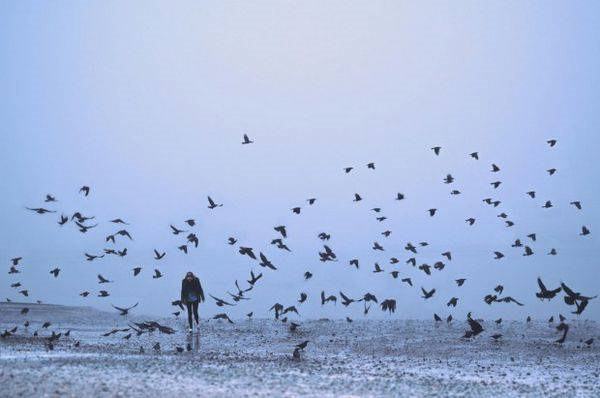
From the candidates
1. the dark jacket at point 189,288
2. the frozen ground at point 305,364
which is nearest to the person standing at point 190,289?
the dark jacket at point 189,288

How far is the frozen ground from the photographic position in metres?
14.1

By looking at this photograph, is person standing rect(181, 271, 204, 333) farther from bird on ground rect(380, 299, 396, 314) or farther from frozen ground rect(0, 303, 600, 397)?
bird on ground rect(380, 299, 396, 314)

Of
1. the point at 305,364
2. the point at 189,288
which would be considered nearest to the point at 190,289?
the point at 189,288

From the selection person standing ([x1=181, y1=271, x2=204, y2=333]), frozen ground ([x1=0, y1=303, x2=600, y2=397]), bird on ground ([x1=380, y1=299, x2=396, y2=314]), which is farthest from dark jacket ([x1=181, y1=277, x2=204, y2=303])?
bird on ground ([x1=380, y1=299, x2=396, y2=314])

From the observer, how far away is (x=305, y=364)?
62.2ft

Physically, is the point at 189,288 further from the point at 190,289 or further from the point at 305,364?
the point at 305,364

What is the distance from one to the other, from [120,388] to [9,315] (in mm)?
32091

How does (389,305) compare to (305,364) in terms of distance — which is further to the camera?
(389,305)

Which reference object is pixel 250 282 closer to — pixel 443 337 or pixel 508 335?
pixel 443 337

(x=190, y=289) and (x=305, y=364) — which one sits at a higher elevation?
(x=190, y=289)

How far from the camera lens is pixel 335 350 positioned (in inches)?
940

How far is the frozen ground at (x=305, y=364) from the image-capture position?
14.1m

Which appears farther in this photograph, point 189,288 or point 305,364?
point 189,288

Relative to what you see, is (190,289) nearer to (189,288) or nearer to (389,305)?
(189,288)
